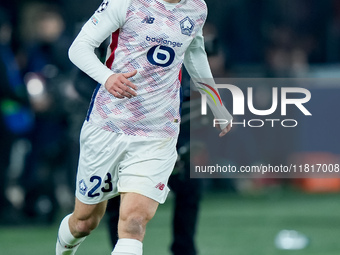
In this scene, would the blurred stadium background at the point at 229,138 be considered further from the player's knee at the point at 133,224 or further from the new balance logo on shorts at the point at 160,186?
the player's knee at the point at 133,224

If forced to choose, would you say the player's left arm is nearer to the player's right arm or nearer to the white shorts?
the white shorts

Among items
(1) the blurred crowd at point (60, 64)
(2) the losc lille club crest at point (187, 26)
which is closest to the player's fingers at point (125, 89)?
(2) the losc lille club crest at point (187, 26)

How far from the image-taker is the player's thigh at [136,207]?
564 centimetres

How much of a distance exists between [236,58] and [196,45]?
7493 mm

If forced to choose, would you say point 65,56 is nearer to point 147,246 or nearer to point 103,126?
point 147,246

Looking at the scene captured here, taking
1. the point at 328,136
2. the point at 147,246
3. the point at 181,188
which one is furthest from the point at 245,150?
the point at 181,188

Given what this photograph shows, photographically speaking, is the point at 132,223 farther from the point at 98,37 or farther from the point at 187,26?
the point at 187,26

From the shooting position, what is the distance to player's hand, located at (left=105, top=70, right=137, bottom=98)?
18.3ft

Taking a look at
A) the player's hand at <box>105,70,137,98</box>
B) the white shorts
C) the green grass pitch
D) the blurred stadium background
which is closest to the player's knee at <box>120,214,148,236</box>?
the white shorts

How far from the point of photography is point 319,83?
42.5ft

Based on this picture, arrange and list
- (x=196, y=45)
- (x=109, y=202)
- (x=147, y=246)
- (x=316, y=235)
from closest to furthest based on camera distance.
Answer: (x=196, y=45) < (x=109, y=202) < (x=147, y=246) < (x=316, y=235)

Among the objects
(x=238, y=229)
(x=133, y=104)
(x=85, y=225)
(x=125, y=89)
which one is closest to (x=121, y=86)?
(x=125, y=89)

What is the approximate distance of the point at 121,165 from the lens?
233 inches

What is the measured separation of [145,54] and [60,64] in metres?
5.71
